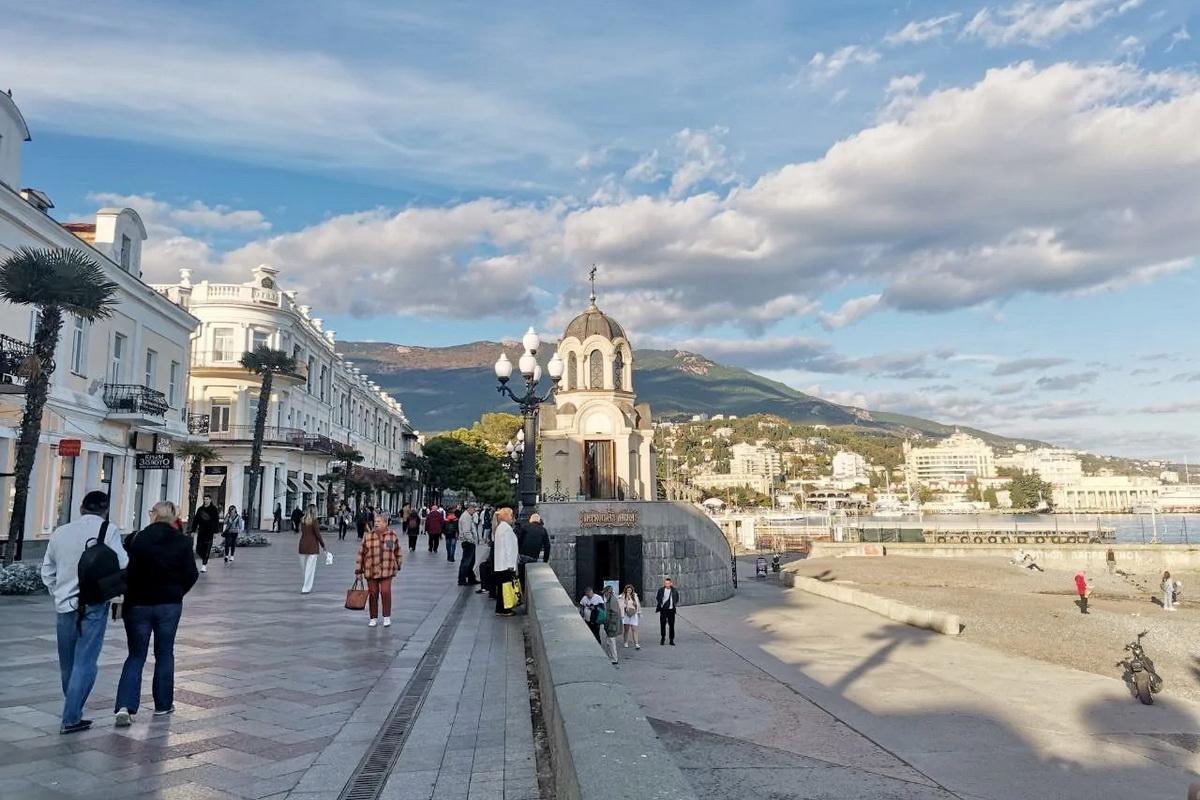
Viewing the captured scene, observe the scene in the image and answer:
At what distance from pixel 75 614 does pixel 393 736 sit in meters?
2.51

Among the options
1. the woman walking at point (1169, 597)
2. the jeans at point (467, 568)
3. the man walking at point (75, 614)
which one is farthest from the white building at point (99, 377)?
the woman walking at point (1169, 597)

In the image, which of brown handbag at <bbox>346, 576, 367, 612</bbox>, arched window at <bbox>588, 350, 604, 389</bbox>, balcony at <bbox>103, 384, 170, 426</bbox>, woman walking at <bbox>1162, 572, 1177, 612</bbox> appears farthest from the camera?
arched window at <bbox>588, 350, 604, 389</bbox>

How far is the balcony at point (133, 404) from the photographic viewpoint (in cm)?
2491

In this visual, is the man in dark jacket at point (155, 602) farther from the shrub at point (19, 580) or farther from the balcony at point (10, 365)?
the balcony at point (10, 365)

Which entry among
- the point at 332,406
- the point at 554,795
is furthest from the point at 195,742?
the point at 332,406

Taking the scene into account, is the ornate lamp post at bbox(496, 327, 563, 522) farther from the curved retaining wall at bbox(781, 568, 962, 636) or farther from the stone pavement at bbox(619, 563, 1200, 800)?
the curved retaining wall at bbox(781, 568, 962, 636)

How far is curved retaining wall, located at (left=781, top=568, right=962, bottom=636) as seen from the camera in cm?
2431

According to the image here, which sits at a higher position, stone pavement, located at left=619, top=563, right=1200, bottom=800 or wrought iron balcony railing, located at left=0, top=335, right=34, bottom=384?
wrought iron balcony railing, located at left=0, top=335, right=34, bottom=384

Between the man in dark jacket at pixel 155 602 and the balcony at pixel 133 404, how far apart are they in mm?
22375

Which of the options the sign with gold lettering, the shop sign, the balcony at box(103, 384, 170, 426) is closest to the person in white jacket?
the sign with gold lettering

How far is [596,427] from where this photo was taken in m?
33.3

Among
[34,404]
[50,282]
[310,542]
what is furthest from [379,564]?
[34,404]

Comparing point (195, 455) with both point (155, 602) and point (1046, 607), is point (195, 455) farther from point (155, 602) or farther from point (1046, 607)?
point (1046, 607)

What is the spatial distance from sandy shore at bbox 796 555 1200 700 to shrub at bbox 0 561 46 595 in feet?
74.8
